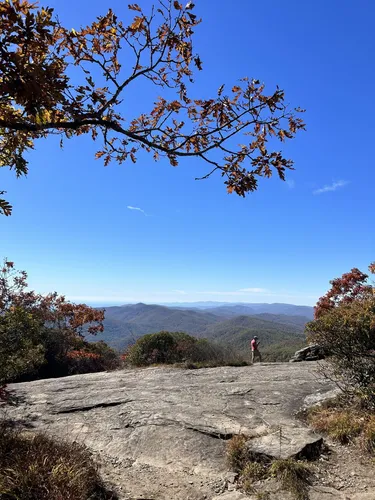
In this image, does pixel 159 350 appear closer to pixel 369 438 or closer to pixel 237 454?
pixel 237 454

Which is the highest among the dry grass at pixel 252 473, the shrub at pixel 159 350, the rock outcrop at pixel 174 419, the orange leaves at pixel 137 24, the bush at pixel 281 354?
the orange leaves at pixel 137 24

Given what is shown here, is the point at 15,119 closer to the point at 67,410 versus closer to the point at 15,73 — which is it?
the point at 15,73

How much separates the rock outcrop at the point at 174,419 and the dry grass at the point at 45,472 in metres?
0.58

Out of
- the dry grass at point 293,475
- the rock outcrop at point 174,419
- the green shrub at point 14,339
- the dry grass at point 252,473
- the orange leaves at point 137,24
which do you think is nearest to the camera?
the orange leaves at point 137,24

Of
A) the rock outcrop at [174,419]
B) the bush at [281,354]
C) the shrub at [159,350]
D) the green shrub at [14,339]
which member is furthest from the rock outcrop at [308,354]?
the green shrub at [14,339]

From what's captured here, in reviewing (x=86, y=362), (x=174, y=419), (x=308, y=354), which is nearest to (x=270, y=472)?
(x=174, y=419)

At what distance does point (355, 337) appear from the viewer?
255 inches

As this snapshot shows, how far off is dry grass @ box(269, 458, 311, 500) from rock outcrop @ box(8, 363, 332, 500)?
12.7 inches

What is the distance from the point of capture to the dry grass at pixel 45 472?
373cm

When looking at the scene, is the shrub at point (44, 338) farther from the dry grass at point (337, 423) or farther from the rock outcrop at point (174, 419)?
the dry grass at point (337, 423)

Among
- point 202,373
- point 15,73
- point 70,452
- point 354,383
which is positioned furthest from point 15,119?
point 202,373

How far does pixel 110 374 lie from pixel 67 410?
470 cm

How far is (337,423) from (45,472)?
4.78m

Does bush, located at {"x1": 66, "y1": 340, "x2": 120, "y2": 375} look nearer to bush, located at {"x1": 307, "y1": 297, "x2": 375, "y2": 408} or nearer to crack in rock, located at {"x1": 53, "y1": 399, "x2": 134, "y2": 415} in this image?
crack in rock, located at {"x1": 53, "y1": 399, "x2": 134, "y2": 415}
